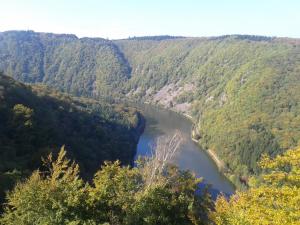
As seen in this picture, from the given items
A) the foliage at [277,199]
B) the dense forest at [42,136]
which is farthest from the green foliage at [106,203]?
the dense forest at [42,136]

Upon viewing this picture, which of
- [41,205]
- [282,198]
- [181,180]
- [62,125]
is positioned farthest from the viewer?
[62,125]

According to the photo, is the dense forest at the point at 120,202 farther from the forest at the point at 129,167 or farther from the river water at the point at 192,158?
the river water at the point at 192,158

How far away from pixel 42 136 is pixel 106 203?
5034cm

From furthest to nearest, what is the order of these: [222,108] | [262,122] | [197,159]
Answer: [222,108]
[262,122]
[197,159]

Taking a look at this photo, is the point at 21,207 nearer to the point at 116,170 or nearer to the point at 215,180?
the point at 116,170

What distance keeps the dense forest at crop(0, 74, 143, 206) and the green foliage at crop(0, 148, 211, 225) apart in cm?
1496

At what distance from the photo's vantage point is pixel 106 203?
24781mm

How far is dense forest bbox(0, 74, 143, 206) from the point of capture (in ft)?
189

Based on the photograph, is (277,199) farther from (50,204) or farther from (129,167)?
(129,167)

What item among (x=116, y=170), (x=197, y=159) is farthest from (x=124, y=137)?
(x=116, y=170)

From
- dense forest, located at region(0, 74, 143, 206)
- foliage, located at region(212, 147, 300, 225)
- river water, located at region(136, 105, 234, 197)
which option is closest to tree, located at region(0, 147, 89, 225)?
foliage, located at region(212, 147, 300, 225)

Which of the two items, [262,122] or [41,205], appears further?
[262,122]

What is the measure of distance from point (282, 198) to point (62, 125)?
7685 cm

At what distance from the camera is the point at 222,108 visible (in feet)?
646
